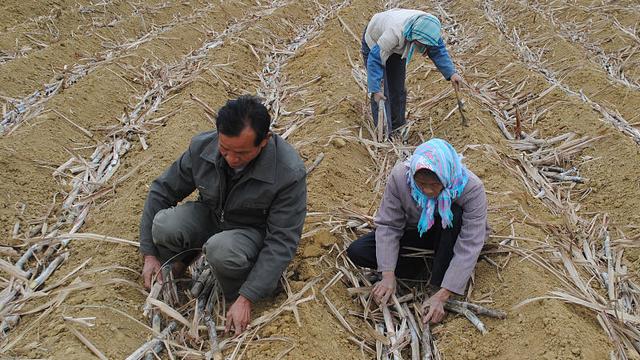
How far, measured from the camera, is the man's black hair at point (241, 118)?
2416 mm

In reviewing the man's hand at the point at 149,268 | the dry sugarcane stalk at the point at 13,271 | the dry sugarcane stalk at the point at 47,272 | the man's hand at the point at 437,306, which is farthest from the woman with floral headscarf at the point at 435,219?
the dry sugarcane stalk at the point at 13,271

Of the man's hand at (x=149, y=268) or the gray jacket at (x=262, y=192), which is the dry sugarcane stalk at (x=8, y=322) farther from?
the gray jacket at (x=262, y=192)

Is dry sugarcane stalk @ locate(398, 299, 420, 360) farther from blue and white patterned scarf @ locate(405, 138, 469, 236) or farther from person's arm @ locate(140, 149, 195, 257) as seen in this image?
person's arm @ locate(140, 149, 195, 257)

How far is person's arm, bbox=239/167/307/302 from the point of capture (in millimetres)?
2660

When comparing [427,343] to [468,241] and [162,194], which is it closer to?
[468,241]

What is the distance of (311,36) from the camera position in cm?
812

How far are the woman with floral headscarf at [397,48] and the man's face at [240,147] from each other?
2258 mm

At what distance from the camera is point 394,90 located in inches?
201

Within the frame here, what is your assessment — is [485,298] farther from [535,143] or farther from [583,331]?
[535,143]

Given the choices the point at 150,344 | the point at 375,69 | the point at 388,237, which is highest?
the point at 150,344

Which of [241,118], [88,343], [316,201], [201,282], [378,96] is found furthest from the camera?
[378,96]

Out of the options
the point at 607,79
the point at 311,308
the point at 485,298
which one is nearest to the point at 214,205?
the point at 311,308

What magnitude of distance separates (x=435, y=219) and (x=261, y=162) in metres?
0.96

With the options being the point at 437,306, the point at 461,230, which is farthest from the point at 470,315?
the point at 461,230
